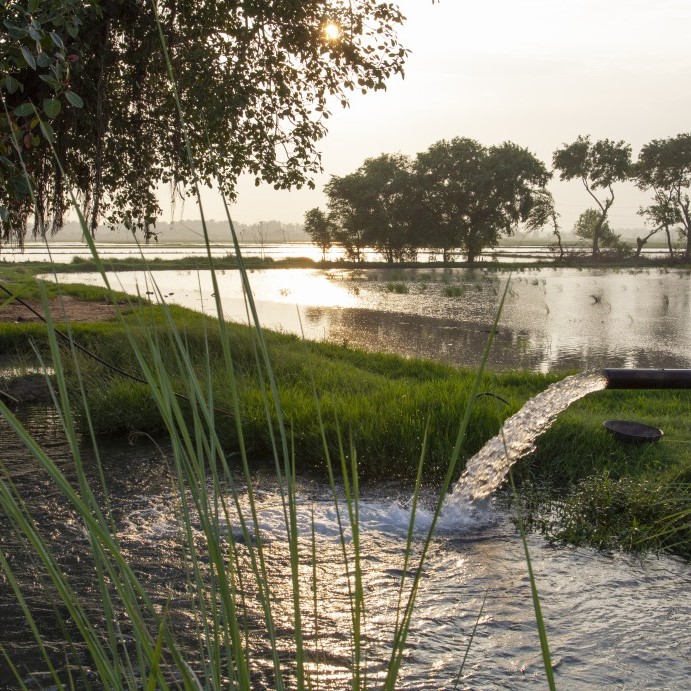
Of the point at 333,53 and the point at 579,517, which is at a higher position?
the point at 333,53

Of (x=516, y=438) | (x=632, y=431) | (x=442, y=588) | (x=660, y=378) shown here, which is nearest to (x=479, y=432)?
(x=516, y=438)

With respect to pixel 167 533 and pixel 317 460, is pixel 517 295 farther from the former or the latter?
pixel 167 533

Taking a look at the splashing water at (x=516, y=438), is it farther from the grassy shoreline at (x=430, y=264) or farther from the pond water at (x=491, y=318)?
the grassy shoreline at (x=430, y=264)

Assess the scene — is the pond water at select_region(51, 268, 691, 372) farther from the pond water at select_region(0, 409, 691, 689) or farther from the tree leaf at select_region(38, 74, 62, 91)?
the tree leaf at select_region(38, 74, 62, 91)

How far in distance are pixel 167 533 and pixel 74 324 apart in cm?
765

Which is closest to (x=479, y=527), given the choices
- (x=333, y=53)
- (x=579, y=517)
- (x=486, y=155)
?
(x=579, y=517)

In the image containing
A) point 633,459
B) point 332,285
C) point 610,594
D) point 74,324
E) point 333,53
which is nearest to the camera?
point 610,594

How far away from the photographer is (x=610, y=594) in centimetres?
324

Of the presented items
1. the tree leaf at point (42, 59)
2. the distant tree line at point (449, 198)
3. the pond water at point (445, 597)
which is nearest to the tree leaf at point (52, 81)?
the tree leaf at point (42, 59)

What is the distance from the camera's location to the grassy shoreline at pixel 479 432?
13.3ft

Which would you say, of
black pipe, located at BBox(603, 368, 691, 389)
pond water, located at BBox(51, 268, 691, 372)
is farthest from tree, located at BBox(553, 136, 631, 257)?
black pipe, located at BBox(603, 368, 691, 389)

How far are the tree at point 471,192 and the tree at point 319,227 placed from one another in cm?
630

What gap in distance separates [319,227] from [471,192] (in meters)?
10.1

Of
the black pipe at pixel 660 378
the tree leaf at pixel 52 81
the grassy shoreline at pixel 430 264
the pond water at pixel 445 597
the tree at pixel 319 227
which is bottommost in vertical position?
the pond water at pixel 445 597
